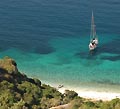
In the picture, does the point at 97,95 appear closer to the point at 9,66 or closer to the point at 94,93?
the point at 94,93

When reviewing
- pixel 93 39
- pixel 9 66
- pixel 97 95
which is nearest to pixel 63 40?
pixel 93 39

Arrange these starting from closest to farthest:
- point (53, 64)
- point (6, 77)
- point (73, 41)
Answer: point (6, 77) < point (53, 64) < point (73, 41)

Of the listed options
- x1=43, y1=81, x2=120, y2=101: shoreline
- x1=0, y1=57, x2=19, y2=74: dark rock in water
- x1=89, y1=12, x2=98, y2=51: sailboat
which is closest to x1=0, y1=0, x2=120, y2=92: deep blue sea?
x1=43, y1=81, x2=120, y2=101: shoreline

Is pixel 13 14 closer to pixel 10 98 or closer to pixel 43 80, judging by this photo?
pixel 43 80

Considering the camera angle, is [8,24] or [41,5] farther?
[41,5]

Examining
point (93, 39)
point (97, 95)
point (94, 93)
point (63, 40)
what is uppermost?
point (63, 40)

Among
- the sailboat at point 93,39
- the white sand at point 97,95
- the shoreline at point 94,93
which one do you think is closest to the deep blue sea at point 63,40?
the shoreline at point 94,93

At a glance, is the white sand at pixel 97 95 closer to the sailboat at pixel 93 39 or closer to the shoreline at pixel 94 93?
the shoreline at pixel 94 93

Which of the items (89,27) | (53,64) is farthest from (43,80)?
(89,27)
